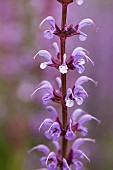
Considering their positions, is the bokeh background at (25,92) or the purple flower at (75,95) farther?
the bokeh background at (25,92)

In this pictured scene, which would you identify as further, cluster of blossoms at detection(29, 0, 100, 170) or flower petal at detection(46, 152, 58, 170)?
flower petal at detection(46, 152, 58, 170)

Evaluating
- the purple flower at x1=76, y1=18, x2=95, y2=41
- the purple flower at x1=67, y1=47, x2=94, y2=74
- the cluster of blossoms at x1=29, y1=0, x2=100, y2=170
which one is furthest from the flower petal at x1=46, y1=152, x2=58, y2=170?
the purple flower at x1=76, y1=18, x2=95, y2=41

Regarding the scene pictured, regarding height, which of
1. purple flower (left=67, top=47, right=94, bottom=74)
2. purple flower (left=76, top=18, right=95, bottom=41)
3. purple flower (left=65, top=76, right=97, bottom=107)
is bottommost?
purple flower (left=65, top=76, right=97, bottom=107)

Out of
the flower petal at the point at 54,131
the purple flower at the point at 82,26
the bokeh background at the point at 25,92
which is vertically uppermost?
the purple flower at the point at 82,26

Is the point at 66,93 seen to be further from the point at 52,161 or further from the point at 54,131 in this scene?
the point at 52,161

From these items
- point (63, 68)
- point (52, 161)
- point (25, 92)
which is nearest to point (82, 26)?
point (63, 68)

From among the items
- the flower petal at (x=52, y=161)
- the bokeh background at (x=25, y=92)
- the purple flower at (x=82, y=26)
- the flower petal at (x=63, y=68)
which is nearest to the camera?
the flower petal at (x=63, y=68)

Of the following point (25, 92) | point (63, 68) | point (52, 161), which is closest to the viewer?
point (63, 68)

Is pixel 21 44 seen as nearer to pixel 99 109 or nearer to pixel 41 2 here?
pixel 41 2

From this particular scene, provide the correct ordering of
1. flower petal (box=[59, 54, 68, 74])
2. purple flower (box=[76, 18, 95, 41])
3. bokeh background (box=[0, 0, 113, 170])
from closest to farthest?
flower petal (box=[59, 54, 68, 74]), purple flower (box=[76, 18, 95, 41]), bokeh background (box=[0, 0, 113, 170])

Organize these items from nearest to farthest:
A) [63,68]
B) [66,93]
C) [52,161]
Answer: [63,68] → [66,93] → [52,161]

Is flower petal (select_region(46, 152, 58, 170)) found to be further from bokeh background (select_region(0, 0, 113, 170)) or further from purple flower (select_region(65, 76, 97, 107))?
bokeh background (select_region(0, 0, 113, 170))

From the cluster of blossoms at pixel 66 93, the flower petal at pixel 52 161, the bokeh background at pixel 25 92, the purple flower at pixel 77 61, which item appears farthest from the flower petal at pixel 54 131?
the bokeh background at pixel 25 92

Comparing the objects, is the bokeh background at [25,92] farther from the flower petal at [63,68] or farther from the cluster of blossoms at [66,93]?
the flower petal at [63,68]
